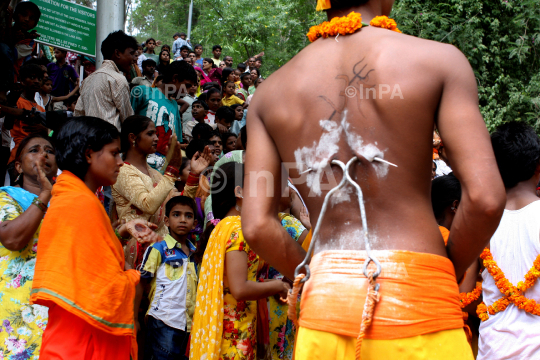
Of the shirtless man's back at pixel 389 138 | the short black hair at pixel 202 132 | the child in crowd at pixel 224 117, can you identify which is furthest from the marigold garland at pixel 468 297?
the child in crowd at pixel 224 117

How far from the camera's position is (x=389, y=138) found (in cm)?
167

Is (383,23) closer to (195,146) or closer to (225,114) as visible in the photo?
(195,146)

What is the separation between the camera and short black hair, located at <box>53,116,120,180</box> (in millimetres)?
2928

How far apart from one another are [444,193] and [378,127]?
6.63 feet

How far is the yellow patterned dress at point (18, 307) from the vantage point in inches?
114

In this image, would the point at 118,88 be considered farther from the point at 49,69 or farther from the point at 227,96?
the point at 227,96

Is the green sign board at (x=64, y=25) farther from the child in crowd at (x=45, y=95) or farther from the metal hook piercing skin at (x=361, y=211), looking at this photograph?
the metal hook piercing skin at (x=361, y=211)

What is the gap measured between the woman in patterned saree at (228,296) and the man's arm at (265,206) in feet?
4.16

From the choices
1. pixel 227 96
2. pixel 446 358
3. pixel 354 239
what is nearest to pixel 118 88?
pixel 354 239

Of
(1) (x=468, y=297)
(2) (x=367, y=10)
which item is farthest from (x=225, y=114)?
(2) (x=367, y=10)

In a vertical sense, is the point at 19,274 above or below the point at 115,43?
below

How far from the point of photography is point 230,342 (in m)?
3.27

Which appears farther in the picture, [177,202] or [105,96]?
[105,96]

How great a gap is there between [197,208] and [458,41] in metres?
8.11
